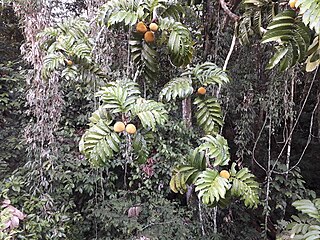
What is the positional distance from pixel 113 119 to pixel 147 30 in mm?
254

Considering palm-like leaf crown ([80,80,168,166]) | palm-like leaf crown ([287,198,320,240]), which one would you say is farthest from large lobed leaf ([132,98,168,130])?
palm-like leaf crown ([287,198,320,240])

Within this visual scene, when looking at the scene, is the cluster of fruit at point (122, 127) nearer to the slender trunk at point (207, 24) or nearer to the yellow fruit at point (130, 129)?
the yellow fruit at point (130, 129)

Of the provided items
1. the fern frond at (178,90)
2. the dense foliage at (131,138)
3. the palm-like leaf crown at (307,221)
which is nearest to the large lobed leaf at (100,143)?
the fern frond at (178,90)

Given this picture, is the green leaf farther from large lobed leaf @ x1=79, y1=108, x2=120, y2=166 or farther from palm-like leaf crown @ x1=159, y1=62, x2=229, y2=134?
large lobed leaf @ x1=79, y1=108, x2=120, y2=166

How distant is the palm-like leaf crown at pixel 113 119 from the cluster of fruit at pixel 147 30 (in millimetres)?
165

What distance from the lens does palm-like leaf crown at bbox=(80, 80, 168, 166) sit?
71 cm

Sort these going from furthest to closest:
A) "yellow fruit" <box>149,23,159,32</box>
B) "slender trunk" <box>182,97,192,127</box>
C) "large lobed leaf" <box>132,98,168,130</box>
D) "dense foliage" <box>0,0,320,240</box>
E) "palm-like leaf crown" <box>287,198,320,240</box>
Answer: "slender trunk" <box>182,97,192,127</box> → "dense foliage" <box>0,0,320,240</box> → "palm-like leaf crown" <box>287,198,320,240</box> → "yellow fruit" <box>149,23,159,32</box> → "large lobed leaf" <box>132,98,168,130</box>

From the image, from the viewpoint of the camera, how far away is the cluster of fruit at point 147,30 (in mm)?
813

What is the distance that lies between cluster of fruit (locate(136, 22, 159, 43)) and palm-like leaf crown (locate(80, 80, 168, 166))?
0.54 feet

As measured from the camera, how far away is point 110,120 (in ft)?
2.44


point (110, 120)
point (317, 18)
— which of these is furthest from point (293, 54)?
point (110, 120)

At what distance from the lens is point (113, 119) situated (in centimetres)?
76

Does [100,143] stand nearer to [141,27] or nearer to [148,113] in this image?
[148,113]

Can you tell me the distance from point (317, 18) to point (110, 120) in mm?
476
